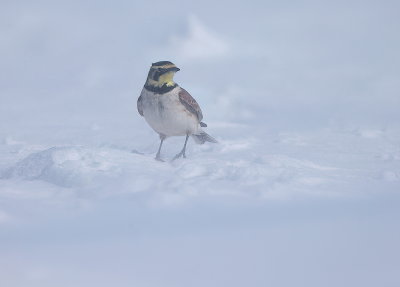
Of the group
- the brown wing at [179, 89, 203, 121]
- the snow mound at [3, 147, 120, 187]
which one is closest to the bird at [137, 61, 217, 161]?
the brown wing at [179, 89, 203, 121]

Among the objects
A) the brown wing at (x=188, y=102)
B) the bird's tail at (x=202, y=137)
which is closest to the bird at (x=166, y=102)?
the brown wing at (x=188, y=102)

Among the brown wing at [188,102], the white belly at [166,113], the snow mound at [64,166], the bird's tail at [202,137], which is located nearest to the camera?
the snow mound at [64,166]

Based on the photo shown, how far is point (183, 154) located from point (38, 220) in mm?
2843

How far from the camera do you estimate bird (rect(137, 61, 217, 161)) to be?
659 centimetres

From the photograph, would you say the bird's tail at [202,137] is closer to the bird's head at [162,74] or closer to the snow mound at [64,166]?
the bird's head at [162,74]

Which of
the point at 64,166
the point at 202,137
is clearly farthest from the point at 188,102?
the point at 64,166

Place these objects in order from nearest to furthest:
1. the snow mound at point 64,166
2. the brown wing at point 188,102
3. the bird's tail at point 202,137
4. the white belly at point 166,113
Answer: the snow mound at point 64,166, the white belly at point 166,113, the brown wing at point 188,102, the bird's tail at point 202,137

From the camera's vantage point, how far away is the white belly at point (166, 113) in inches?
259

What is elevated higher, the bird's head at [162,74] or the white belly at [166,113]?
the bird's head at [162,74]

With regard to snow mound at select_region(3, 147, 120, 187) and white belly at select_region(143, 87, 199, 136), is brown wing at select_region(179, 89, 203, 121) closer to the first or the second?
white belly at select_region(143, 87, 199, 136)

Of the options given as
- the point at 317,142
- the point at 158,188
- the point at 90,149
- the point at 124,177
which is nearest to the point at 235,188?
the point at 158,188

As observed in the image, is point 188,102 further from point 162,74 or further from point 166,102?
point 162,74

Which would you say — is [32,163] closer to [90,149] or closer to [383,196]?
[90,149]

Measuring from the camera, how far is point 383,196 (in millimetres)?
4887
